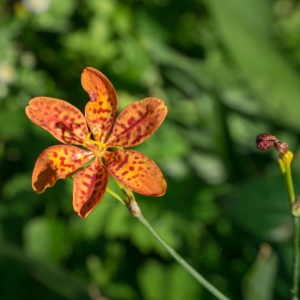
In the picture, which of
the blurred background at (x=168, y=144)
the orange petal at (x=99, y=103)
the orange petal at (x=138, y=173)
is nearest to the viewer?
the orange petal at (x=138, y=173)

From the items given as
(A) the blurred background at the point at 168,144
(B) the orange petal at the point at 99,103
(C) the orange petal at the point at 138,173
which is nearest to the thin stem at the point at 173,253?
(C) the orange petal at the point at 138,173

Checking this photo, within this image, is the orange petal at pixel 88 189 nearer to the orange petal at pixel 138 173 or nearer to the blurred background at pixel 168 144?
the orange petal at pixel 138 173

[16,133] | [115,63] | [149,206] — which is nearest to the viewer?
[149,206]

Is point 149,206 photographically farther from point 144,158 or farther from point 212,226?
point 144,158

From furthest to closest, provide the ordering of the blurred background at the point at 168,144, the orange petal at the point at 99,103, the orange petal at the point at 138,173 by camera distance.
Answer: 1. the blurred background at the point at 168,144
2. the orange petal at the point at 99,103
3. the orange petal at the point at 138,173

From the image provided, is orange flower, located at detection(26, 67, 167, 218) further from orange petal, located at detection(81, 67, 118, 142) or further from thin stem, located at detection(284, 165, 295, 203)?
thin stem, located at detection(284, 165, 295, 203)

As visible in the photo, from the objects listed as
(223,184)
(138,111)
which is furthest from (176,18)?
(138,111)

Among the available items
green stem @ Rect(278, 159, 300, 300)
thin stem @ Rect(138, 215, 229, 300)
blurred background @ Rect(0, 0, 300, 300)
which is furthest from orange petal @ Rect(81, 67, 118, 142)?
blurred background @ Rect(0, 0, 300, 300)
